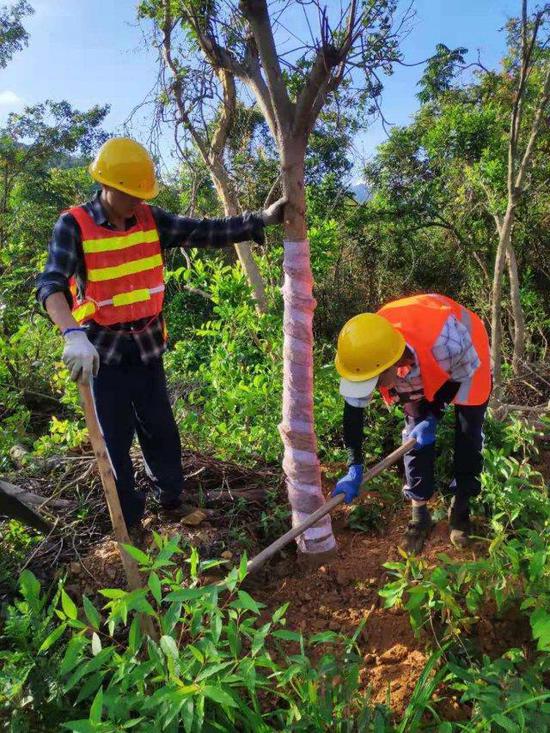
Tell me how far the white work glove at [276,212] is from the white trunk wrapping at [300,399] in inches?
5.0

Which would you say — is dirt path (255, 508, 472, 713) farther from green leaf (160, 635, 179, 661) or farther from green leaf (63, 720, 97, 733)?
green leaf (63, 720, 97, 733)

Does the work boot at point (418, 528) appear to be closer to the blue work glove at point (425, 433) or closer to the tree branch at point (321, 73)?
the blue work glove at point (425, 433)

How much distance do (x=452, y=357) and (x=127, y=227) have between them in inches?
59.5

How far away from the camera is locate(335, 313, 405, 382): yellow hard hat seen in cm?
209

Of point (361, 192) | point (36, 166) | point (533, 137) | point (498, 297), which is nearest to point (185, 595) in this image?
point (498, 297)

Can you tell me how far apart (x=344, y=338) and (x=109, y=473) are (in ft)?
3.45

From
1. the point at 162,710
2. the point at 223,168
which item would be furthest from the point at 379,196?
the point at 162,710

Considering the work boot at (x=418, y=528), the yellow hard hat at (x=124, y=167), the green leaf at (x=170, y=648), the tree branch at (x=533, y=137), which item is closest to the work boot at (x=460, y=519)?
the work boot at (x=418, y=528)

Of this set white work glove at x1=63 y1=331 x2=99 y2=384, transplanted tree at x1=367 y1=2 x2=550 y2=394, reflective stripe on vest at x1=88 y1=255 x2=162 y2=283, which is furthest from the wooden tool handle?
transplanted tree at x1=367 y1=2 x2=550 y2=394

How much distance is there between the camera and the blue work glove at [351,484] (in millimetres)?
2232

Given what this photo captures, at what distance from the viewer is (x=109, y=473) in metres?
1.71

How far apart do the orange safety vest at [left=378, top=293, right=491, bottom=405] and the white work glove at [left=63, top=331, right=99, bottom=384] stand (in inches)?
49.8

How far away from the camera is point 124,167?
2014 mm

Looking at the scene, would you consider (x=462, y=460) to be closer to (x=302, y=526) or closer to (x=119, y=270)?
(x=302, y=526)
